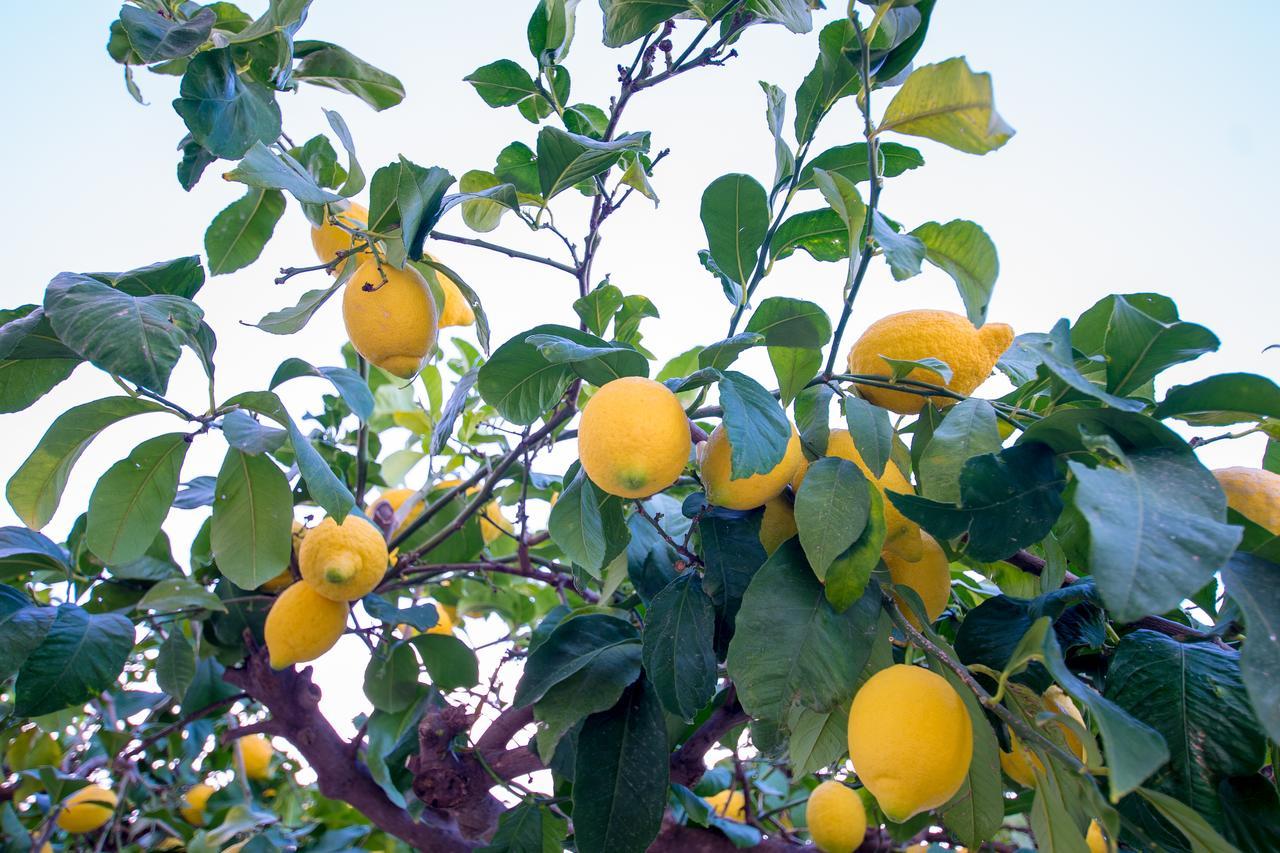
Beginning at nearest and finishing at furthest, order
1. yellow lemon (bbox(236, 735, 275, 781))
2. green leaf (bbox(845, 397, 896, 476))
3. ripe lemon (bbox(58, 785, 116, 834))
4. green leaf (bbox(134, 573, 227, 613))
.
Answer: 1. green leaf (bbox(845, 397, 896, 476))
2. green leaf (bbox(134, 573, 227, 613))
3. ripe lemon (bbox(58, 785, 116, 834))
4. yellow lemon (bbox(236, 735, 275, 781))

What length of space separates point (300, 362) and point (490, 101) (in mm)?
419

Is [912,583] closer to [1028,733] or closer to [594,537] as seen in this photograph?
[1028,733]

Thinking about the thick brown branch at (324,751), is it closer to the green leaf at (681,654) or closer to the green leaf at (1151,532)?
the green leaf at (681,654)

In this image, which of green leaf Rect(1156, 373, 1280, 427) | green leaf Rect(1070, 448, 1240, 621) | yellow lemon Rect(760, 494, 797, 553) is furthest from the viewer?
yellow lemon Rect(760, 494, 797, 553)

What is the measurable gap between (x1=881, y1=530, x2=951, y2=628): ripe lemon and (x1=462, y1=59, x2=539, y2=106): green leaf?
0.73 m

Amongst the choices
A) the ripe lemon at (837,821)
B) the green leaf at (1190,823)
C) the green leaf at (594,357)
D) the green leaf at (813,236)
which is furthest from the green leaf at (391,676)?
the green leaf at (1190,823)

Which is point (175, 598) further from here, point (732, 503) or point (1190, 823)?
point (1190, 823)

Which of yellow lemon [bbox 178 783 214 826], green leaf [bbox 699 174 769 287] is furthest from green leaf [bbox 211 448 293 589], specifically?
yellow lemon [bbox 178 783 214 826]

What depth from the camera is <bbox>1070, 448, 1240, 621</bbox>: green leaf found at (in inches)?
19.0

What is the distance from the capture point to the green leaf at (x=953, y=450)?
2.33 feet

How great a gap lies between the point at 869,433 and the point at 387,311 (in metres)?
0.58

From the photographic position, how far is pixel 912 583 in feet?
2.87

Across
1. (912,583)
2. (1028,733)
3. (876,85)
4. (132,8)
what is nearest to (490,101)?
(132,8)

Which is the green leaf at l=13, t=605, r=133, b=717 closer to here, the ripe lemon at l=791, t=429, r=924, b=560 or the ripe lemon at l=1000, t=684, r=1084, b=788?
the ripe lemon at l=791, t=429, r=924, b=560
